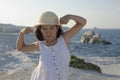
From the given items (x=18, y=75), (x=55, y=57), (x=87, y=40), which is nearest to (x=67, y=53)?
(x=55, y=57)

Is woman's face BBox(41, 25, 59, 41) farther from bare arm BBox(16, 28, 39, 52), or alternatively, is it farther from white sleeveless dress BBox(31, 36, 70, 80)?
bare arm BBox(16, 28, 39, 52)

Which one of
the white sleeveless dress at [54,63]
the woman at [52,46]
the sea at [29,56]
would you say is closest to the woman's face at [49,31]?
the woman at [52,46]

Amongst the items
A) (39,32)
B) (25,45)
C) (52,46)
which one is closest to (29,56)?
(25,45)

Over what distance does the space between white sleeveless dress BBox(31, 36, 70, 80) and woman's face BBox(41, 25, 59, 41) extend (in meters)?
0.12

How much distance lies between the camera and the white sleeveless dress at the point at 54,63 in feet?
14.4

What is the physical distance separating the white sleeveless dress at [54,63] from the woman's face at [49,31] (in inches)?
4.9

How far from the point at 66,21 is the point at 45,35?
35 centimetres

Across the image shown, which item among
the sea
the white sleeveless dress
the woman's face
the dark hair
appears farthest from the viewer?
the sea

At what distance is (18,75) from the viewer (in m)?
12.3

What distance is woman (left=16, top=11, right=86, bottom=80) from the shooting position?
443 cm

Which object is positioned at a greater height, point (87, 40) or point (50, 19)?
point (50, 19)

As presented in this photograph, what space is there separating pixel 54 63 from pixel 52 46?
25cm

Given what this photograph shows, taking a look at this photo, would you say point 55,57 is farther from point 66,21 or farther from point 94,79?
point 94,79

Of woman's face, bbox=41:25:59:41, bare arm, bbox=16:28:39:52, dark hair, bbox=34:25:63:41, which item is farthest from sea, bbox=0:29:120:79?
woman's face, bbox=41:25:59:41
